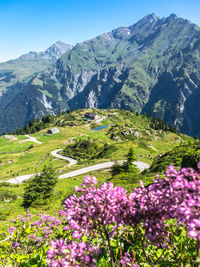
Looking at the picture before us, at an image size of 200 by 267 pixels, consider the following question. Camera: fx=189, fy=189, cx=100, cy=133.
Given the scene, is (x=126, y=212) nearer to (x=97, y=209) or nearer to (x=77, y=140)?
(x=97, y=209)

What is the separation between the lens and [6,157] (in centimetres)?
9531

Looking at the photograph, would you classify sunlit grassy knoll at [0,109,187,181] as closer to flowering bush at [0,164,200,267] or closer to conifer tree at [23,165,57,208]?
conifer tree at [23,165,57,208]

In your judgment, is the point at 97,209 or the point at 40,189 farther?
the point at 40,189

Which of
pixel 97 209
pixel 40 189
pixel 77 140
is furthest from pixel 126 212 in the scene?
pixel 77 140

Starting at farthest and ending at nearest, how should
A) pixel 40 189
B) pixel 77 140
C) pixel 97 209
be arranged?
pixel 77 140 < pixel 40 189 < pixel 97 209

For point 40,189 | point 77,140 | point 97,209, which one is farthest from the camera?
point 77,140

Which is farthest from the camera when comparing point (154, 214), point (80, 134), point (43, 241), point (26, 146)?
point (80, 134)

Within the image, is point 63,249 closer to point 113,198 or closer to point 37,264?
point 113,198

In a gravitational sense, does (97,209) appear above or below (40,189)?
above

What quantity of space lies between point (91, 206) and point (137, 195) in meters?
0.96

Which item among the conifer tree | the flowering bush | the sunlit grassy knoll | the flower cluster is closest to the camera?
the flowering bush

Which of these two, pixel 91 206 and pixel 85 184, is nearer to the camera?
pixel 91 206

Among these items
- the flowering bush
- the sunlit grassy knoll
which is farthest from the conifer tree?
the sunlit grassy knoll

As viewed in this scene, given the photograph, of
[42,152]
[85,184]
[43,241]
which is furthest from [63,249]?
[42,152]
